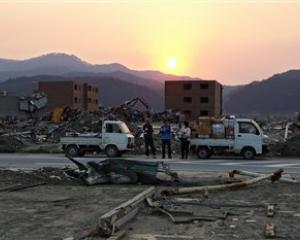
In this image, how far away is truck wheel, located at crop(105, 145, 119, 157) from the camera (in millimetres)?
30047

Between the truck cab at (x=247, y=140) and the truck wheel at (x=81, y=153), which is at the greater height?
the truck cab at (x=247, y=140)

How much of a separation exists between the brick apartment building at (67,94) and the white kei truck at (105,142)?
120 feet

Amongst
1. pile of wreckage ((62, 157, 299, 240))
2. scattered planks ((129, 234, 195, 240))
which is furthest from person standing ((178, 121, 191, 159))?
scattered planks ((129, 234, 195, 240))

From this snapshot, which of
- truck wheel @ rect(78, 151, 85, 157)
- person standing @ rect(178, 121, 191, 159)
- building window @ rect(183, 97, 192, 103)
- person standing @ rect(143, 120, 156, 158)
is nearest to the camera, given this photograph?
person standing @ rect(178, 121, 191, 159)

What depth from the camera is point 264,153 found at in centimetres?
3050

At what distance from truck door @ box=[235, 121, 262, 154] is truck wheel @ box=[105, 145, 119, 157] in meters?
5.52

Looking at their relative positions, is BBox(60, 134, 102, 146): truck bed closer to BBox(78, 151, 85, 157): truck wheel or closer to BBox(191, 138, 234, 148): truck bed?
BBox(78, 151, 85, 157): truck wheel

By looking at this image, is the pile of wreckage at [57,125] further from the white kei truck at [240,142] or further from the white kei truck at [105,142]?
the white kei truck at [240,142]

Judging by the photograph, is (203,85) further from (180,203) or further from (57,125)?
(180,203)

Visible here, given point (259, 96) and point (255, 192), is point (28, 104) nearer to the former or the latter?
point (255, 192)

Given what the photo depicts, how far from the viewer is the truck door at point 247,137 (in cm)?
2936

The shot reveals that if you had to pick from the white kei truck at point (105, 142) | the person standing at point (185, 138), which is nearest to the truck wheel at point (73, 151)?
the white kei truck at point (105, 142)

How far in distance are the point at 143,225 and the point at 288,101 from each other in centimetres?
13439

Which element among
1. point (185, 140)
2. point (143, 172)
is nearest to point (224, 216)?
point (143, 172)
